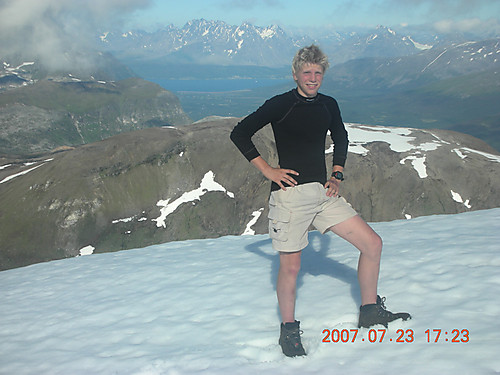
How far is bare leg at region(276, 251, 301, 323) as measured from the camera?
607 centimetres

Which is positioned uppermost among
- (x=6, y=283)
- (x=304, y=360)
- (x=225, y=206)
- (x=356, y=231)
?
(x=356, y=231)

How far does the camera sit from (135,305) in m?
8.76

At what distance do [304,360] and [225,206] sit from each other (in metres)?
109

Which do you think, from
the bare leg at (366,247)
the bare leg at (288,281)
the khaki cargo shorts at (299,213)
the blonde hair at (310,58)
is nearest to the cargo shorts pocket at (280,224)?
the khaki cargo shorts at (299,213)

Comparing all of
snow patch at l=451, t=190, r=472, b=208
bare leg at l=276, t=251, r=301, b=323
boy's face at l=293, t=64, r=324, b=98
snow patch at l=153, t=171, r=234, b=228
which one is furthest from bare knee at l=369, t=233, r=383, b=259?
snow patch at l=451, t=190, r=472, b=208

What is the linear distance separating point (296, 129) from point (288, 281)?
2.35 m

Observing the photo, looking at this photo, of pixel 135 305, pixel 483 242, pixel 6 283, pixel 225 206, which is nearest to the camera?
pixel 135 305

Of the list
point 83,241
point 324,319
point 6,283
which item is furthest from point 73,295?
point 83,241

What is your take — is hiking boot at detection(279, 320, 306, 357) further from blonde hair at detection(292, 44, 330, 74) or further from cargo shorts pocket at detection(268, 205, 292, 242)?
blonde hair at detection(292, 44, 330, 74)

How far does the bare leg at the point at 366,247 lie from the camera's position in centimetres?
609

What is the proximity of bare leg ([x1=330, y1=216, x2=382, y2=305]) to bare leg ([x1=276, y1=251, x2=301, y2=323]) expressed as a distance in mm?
857

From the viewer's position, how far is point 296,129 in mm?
5969

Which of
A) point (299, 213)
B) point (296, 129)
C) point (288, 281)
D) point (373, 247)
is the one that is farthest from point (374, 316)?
point (296, 129)

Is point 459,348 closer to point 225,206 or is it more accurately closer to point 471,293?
point 471,293
